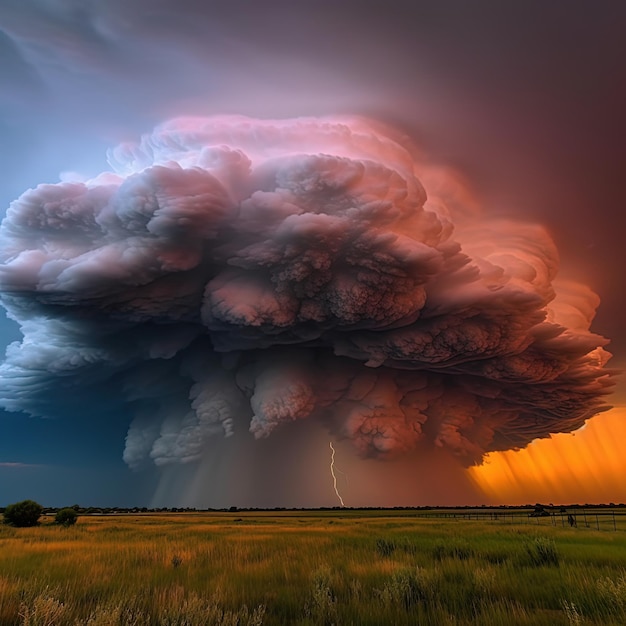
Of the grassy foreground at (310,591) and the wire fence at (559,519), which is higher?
the wire fence at (559,519)

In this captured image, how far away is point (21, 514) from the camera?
46438mm

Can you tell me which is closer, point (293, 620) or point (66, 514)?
point (293, 620)

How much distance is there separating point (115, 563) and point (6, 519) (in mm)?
42584

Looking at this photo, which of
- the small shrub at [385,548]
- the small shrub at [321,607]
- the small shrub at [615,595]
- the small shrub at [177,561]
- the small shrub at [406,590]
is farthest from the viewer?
the small shrub at [385,548]

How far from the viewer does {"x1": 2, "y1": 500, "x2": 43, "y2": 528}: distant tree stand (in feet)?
151

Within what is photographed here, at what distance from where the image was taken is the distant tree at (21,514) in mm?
46094

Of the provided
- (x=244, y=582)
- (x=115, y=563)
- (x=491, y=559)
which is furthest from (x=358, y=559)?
(x=115, y=563)

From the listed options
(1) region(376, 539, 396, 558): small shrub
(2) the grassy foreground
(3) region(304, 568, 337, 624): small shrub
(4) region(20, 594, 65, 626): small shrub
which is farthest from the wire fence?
(4) region(20, 594, 65, 626): small shrub

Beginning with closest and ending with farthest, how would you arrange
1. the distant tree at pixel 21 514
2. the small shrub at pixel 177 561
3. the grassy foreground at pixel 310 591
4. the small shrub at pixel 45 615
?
1. the small shrub at pixel 45 615
2. the grassy foreground at pixel 310 591
3. the small shrub at pixel 177 561
4. the distant tree at pixel 21 514

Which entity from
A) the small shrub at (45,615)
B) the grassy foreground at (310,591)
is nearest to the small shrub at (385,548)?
the grassy foreground at (310,591)

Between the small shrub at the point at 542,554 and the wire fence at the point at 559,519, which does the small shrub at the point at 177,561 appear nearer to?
the small shrub at the point at 542,554

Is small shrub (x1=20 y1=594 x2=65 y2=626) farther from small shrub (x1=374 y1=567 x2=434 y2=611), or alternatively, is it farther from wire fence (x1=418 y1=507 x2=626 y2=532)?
wire fence (x1=418 y1=507 x2=626 y2=532)

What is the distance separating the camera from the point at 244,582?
11.0 meters

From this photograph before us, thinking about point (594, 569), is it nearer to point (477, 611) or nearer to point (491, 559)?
point (491, 559)
